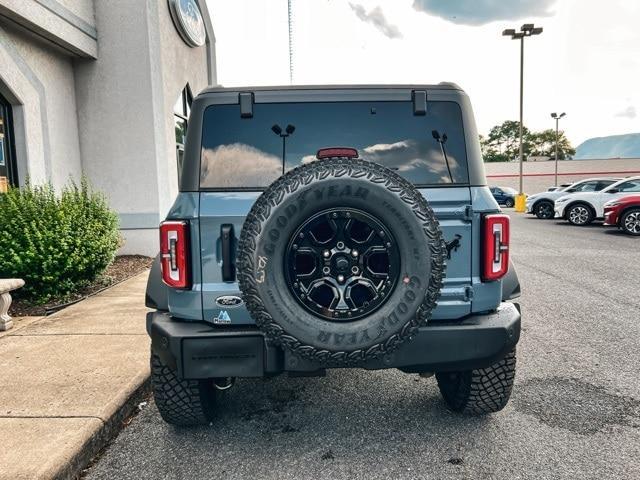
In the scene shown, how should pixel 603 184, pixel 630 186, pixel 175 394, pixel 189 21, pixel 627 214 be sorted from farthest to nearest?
pixel 603 184, pixel 630 186, pixel 627 214, pixel 189 21, pixel 175 394

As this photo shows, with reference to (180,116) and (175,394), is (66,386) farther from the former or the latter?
(180,116)

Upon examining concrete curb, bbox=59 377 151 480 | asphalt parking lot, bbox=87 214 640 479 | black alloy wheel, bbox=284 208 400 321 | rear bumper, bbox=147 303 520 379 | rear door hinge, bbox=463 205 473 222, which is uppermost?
rear door hinge, bbox=463 205 473 222

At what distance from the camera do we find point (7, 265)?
5.48 metres

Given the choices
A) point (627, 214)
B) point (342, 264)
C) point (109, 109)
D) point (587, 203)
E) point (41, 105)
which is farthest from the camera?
→ point (587, 203)

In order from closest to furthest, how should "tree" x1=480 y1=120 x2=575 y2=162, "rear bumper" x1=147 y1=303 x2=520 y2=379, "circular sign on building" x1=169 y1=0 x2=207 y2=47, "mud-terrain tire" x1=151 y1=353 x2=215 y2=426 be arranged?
"rear bumper" x1=147 y1=303 x2=520 y2=379
"mud-terrain tire" x1=151 y1=353 x2=215 y2=426
"circular sign on building" x1=169 y1=0 x2=207 y2=47
"tree" x1=480 y1=120 x2=575 y2=162

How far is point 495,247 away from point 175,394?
199 centimetres

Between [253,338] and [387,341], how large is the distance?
0.66 m

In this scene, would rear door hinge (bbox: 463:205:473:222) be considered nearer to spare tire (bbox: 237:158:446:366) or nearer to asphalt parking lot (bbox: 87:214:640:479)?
spare tire (bbox: 237:158:446:366)

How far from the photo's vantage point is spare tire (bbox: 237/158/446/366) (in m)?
2.16

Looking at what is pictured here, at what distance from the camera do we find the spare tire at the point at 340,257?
216 centimetres

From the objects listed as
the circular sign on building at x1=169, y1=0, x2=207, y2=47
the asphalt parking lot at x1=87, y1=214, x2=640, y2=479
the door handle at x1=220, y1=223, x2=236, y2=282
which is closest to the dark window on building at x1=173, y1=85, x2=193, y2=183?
the circular sign on building at x1=169, y1=0, x2=207, y2=47

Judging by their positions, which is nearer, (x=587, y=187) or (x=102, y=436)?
(x=102, y=436)

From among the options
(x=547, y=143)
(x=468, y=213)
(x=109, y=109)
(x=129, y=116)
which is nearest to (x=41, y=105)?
(x=109, y=109)

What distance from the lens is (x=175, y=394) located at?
2.74 m
